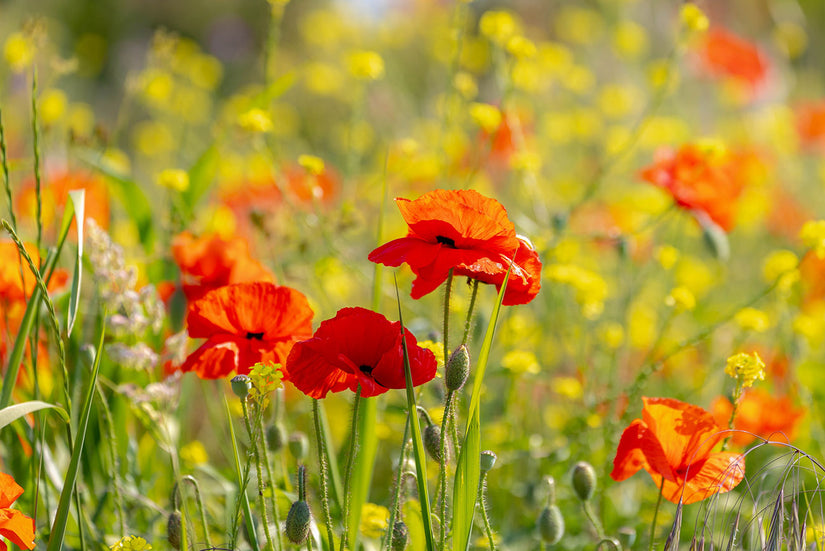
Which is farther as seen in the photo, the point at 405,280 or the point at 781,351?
the point at 781,351

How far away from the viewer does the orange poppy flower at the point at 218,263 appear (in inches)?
60.2

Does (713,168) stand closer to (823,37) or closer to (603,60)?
(603,60)

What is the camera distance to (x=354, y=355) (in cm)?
115

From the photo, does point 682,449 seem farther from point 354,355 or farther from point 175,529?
point 175,529

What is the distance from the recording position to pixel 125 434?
5.80 ft

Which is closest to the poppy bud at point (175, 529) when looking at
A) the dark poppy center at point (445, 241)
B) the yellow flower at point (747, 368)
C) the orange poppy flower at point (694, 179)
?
the dark poppy center at point (445, 241)

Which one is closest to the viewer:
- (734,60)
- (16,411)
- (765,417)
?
(16,411)

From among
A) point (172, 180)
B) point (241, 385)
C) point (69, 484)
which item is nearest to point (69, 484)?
point (69, 484)

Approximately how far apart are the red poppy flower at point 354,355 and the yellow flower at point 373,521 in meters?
0.37

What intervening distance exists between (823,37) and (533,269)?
7620mm

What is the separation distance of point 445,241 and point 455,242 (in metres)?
0.02

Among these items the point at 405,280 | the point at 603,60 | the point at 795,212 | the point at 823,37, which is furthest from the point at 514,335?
the point at 823,37

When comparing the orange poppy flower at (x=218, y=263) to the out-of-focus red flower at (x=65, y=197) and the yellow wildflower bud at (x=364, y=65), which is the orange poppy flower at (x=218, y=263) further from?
the yellow wildflower bud at (x=364, y=65)

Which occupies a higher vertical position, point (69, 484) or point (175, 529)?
point (69, 484)
